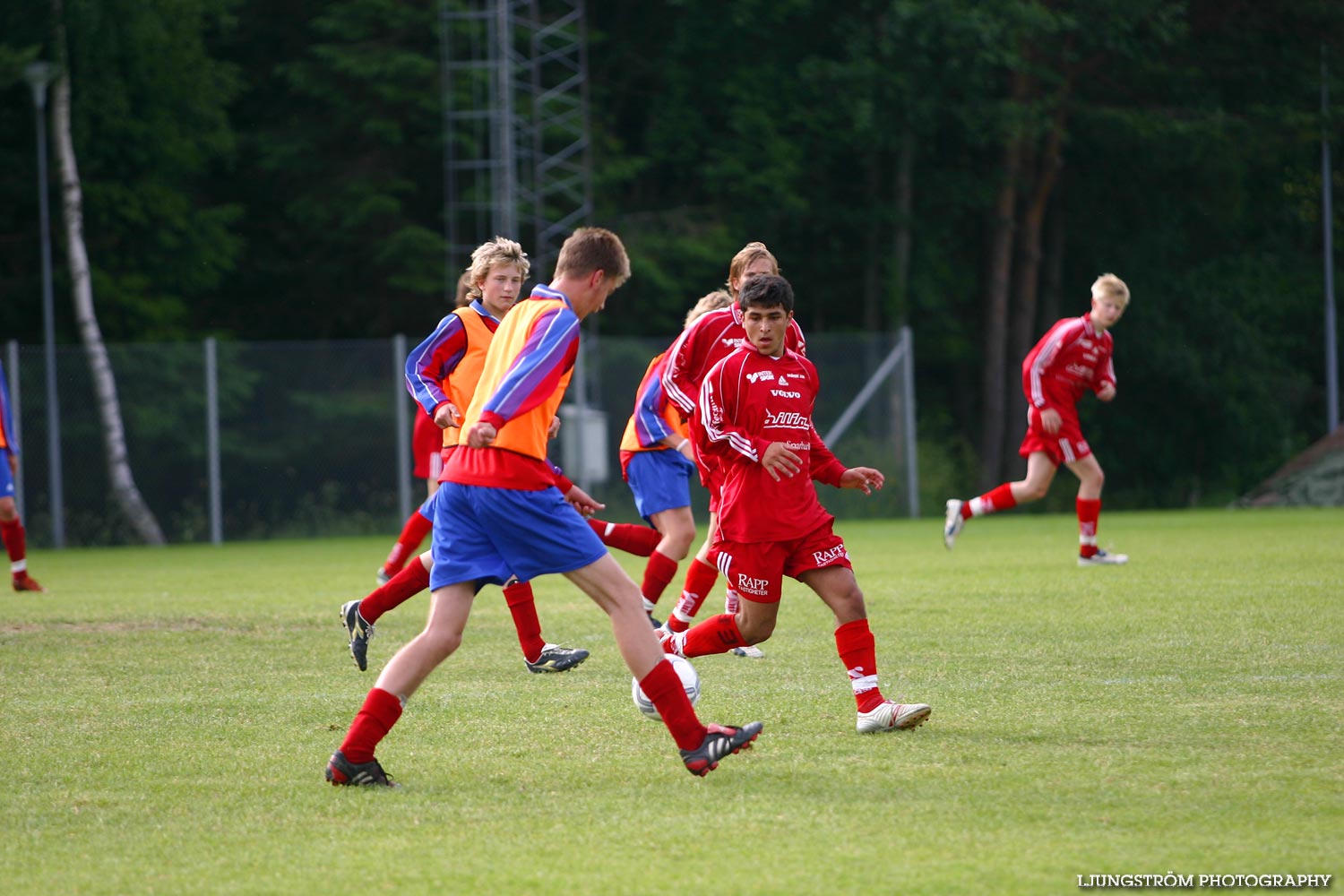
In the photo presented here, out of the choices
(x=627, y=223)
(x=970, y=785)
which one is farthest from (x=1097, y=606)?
(x=627, y=223)

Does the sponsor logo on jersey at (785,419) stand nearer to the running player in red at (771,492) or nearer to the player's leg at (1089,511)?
the running player in red at (771,492)

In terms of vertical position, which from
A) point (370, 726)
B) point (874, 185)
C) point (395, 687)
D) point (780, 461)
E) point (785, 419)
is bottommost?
point (370, 726)

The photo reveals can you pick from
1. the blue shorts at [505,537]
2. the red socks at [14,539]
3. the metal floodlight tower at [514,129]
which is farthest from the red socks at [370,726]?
the metal floodlight tower at [514,129]

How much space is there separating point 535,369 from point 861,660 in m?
1.75

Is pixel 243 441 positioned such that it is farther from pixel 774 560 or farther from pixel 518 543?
pixel 518 543

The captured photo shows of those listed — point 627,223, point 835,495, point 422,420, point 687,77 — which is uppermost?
point 687,77

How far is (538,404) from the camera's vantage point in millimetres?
5055

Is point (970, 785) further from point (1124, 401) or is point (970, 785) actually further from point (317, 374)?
point (1124, 401)

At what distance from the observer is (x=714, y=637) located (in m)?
6.32

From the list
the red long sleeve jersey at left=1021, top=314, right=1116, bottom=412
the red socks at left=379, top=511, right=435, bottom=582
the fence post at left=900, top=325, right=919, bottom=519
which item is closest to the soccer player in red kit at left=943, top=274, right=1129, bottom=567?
the red long sleeve jersey at left=1021, top=314, right=1116, bottom=412

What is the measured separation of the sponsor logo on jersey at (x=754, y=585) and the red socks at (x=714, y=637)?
273 millimetres

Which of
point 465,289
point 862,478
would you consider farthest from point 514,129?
point 862,478

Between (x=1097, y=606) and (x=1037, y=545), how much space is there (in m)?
5.80

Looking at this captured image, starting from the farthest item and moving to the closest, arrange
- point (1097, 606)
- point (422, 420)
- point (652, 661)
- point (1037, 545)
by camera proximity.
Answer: point (1037, 545)
point (422, 420)
point (1097, 606)
point (652, 661)
